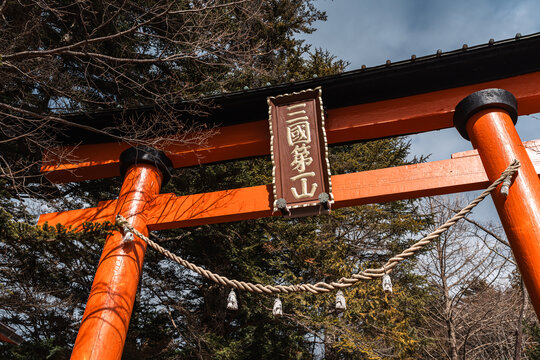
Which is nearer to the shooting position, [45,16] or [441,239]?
[45,16]

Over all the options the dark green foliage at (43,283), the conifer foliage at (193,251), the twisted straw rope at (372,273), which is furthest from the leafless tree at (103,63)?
the twisted straw rope at (372,273)

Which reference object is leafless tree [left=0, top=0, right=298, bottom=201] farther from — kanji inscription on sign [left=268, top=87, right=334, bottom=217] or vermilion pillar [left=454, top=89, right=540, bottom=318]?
vermilion pillar [left=454, top=89, right=540, bottom=318]

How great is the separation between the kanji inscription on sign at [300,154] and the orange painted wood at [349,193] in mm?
272

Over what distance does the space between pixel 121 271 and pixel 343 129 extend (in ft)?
9.95

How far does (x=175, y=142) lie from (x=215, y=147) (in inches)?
22.4

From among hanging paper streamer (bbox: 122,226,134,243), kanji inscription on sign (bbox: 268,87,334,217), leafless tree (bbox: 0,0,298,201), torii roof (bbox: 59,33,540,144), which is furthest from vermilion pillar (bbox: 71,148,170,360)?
kanji inscription on sign (bbox: 268,87,334,217)

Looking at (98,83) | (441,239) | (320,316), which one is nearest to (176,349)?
(320,316)

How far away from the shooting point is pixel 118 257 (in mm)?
3521

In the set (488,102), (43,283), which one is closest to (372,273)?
(488,102)

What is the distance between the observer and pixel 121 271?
3447mm

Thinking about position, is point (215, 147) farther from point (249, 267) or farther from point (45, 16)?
point (45, 16)

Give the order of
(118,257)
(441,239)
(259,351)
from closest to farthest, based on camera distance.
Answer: (118,257) < (259,351) < (441,239)

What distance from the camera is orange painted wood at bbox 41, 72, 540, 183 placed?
3814 mm

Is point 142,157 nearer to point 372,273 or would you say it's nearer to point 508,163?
point 372,273
